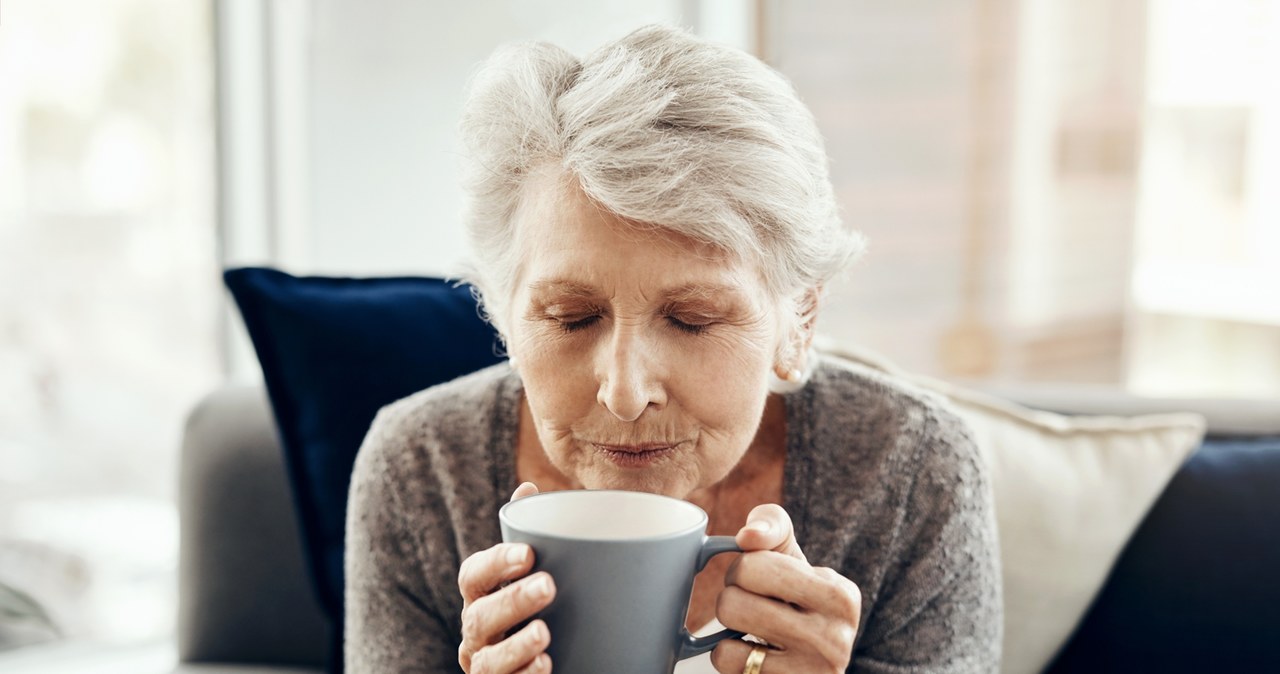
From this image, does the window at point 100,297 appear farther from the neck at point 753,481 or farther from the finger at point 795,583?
the finger at point 795,583

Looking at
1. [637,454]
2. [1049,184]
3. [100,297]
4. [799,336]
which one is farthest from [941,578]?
[1049,184]

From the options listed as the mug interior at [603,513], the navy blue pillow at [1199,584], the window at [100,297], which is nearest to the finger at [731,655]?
→ the mug interior at [603,513]

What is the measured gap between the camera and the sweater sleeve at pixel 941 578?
119cm

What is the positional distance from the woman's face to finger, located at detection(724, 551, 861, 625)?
17 centimetres

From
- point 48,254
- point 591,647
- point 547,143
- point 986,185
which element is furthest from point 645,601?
point 986,185

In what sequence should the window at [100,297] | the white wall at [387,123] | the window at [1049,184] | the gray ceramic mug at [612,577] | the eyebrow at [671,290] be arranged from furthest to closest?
the window at [1049,184], the white wall at [387,123], the window at [100,297], the eyebrow at [671,290], the gray ceramic mug at [612,577]

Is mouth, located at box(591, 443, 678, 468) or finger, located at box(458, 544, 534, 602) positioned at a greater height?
mouth, located at box(591, 443, 678, 468)

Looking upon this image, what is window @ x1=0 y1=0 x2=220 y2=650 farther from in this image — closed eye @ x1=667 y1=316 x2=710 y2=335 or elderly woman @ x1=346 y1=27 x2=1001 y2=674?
closed eye @ x1=667 y1=316 x2=710 y2=335

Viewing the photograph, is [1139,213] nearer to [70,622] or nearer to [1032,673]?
[1032,673]

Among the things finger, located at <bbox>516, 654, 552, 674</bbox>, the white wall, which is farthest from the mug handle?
the white wall

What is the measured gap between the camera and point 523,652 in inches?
31.0

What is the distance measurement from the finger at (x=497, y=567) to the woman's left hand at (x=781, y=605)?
17 centimetres

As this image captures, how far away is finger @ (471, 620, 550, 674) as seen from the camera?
785 millimetres

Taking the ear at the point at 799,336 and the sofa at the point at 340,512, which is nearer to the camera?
the ear at the point at 799,336
